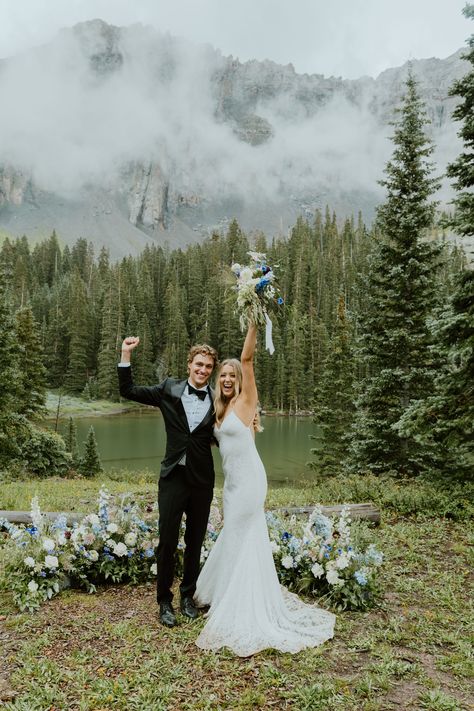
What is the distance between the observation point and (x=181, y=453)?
504 centimetres

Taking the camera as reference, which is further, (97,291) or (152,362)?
(97,291)

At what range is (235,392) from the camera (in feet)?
16.6

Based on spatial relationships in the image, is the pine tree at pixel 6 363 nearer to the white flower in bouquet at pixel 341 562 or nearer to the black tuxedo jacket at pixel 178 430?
the black tuxedo jacket at pixel 178 430

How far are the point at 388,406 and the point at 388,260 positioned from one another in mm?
4146

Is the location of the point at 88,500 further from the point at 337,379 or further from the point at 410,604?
the point at 337,379

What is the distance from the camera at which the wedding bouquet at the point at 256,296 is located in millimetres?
5000

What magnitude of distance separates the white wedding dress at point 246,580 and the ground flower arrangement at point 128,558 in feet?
2.01

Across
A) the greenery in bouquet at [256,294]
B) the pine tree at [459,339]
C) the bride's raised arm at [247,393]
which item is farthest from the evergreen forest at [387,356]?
the bride's raised arm at [247,393]

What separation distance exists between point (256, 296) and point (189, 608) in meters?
3.29

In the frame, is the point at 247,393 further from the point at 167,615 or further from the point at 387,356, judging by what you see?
the point at 387,356

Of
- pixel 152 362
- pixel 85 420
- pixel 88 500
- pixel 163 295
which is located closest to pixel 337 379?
pixel 88 500

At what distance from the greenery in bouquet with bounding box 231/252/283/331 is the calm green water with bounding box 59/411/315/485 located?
82.7 ft

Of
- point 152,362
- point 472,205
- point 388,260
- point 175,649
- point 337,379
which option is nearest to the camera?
point 175,649

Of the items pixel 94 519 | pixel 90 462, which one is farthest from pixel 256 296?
pixel 90 462
